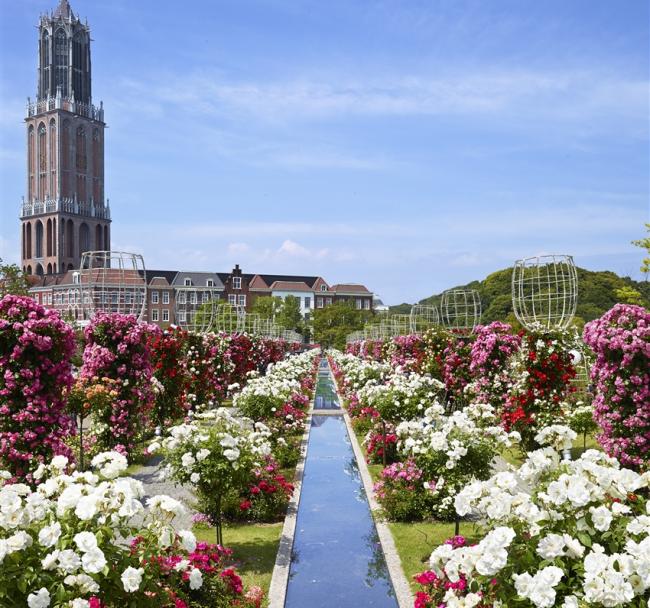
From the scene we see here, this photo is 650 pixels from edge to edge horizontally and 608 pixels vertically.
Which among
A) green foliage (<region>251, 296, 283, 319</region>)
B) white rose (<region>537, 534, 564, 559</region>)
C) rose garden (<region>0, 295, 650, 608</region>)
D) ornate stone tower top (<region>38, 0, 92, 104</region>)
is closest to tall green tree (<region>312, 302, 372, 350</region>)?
green foliage (<region>251, 296, 283, 319</region>)

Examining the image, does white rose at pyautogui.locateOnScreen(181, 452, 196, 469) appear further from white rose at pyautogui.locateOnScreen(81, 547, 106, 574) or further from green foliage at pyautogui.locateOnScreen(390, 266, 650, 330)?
green foliage at pyautogui.locateOnScreen(390, 266, 650, 330)

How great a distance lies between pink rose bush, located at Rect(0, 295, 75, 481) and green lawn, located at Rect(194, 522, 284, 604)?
7.56 ft

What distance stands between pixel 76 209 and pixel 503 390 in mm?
91297

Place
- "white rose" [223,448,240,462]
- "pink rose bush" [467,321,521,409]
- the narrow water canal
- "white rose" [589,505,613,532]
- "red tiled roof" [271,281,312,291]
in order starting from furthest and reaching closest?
"red tiled roof" [271,281,312,291], "pink rose bush" [467,321,521,409], "white rose" [223,448,240,462], the narrow water canal, "white rose" [589,505,613,532]

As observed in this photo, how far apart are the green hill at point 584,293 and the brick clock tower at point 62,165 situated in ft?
190

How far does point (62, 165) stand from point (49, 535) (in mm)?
100019

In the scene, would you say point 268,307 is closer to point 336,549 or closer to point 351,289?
point 351,289

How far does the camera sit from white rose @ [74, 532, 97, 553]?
3447 millimetres

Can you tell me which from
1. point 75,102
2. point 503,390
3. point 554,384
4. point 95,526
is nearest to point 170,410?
point 503,390

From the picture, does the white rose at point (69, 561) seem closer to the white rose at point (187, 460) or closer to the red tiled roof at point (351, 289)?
the white rose at point (187, 460)

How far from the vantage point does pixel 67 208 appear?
310 ft

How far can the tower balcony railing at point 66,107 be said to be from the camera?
322 feet

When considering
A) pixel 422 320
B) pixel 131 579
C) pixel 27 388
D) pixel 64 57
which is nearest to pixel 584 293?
pixel 422 320

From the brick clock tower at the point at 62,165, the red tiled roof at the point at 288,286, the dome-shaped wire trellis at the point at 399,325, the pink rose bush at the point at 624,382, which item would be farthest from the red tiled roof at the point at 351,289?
the pink rose bush at the point at 624,382
